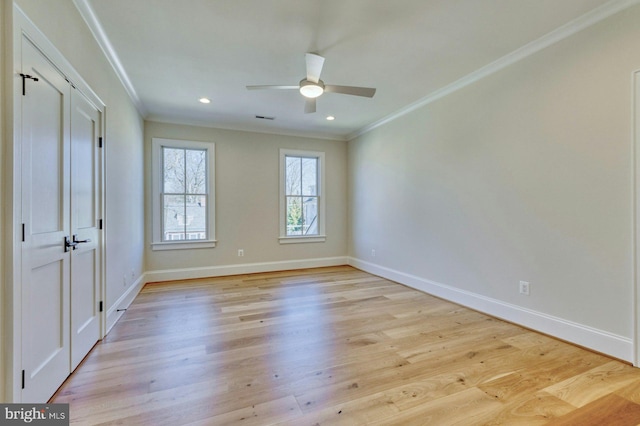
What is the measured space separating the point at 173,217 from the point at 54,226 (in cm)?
317

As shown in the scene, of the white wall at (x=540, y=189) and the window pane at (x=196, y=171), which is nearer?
the white wall at (x=540, y=189)

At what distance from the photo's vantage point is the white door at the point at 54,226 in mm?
1489

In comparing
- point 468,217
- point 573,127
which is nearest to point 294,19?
point 573,127

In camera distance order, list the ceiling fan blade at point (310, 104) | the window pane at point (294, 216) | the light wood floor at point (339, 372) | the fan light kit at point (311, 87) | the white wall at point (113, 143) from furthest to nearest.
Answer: the window pane at point (294, 216)
the ceiling fan blade at point (310, 104)
the fan light kit at point (311, 87)
the white wall at point (113, 143)
the light wood floor at point (339, 372)

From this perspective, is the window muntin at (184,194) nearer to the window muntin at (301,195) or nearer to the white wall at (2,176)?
the window muntin at (301,195)

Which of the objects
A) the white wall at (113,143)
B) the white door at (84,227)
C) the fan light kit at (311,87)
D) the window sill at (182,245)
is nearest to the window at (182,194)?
the window sill at (182,245)

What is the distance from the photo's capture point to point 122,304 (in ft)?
10.4

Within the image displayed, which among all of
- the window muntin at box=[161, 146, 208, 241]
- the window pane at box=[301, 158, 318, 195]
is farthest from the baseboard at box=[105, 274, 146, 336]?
the window pane at box=[301, 158, 318, 195]

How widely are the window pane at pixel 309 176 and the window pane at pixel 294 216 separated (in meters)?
0.26

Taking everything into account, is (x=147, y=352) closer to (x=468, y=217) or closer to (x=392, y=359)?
(x=392, y=359)

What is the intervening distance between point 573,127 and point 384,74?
73.2 inches

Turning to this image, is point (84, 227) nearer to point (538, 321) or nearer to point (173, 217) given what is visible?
point (173, 217)

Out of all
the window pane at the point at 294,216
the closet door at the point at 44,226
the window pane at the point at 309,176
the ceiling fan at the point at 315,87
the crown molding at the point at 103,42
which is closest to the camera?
the closet door at the point at 44,226

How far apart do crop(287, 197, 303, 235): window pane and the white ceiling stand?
2227 mm
